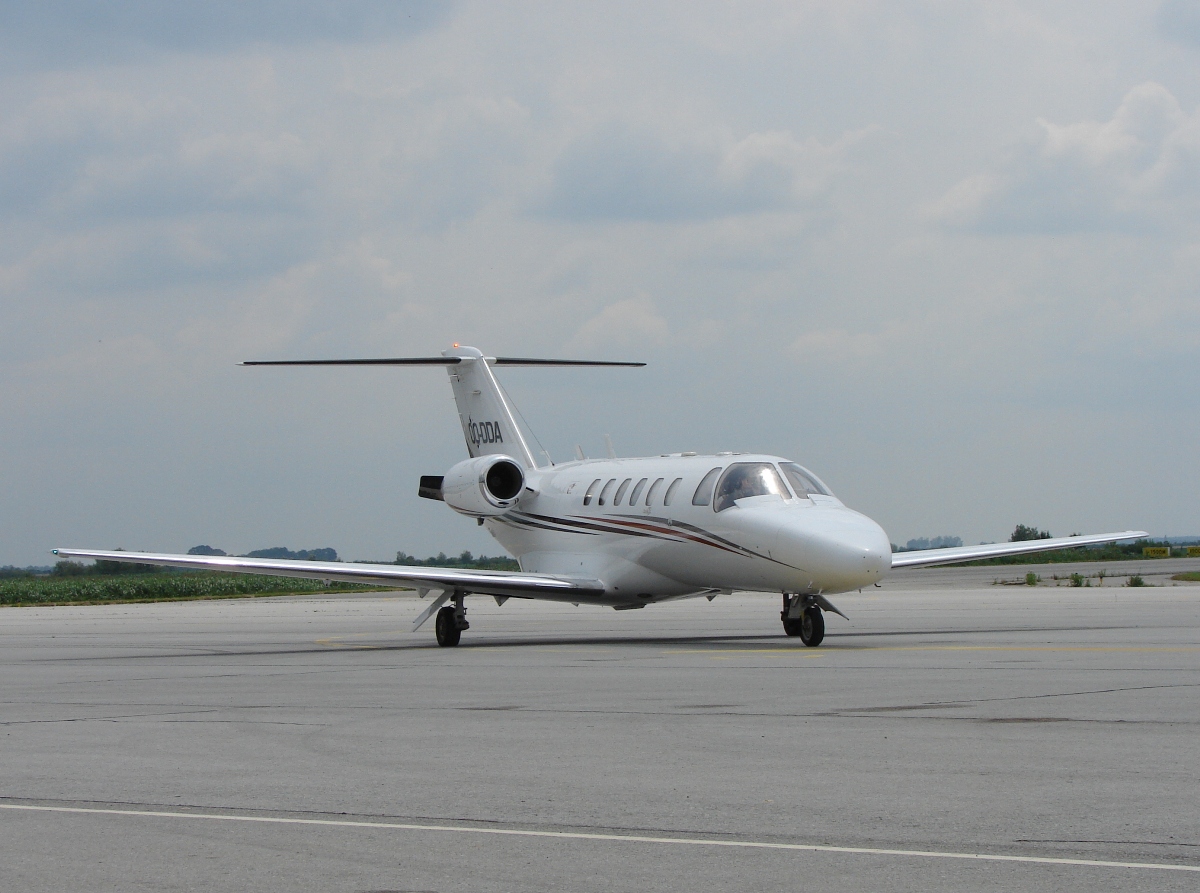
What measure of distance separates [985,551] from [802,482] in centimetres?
422

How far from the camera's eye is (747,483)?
71.4ft

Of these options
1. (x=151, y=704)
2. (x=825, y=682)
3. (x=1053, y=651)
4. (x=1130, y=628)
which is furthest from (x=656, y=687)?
(x=1130, y=628)

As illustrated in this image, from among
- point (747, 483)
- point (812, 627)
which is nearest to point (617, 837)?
point (812, 627)

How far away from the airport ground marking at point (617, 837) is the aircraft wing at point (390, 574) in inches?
530

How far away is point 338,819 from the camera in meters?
7.30

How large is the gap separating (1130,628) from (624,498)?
326 inches

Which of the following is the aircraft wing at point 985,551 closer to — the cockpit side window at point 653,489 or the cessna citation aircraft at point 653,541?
the cessna citation aircraft at point 653,541

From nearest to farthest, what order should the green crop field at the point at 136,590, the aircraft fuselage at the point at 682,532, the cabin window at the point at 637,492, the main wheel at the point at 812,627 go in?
the aircraft fuselage at the point at 682,532
the main wheel at the point at 812,627
the cabin window at the point at 637,492
the green crop field at the point at 136,590

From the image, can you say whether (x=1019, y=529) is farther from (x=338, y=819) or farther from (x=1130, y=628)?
(x=338, y=819)

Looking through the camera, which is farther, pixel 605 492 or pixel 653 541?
pixel 605 492

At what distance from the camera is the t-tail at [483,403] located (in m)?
31.0

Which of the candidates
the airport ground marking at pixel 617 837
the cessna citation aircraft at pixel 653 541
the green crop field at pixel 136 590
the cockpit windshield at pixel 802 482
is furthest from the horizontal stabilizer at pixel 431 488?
the green crop field at pixel 136 590

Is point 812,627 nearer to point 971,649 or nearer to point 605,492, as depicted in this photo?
point 971,649

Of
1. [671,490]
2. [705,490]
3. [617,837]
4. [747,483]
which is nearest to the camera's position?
[617,837]
